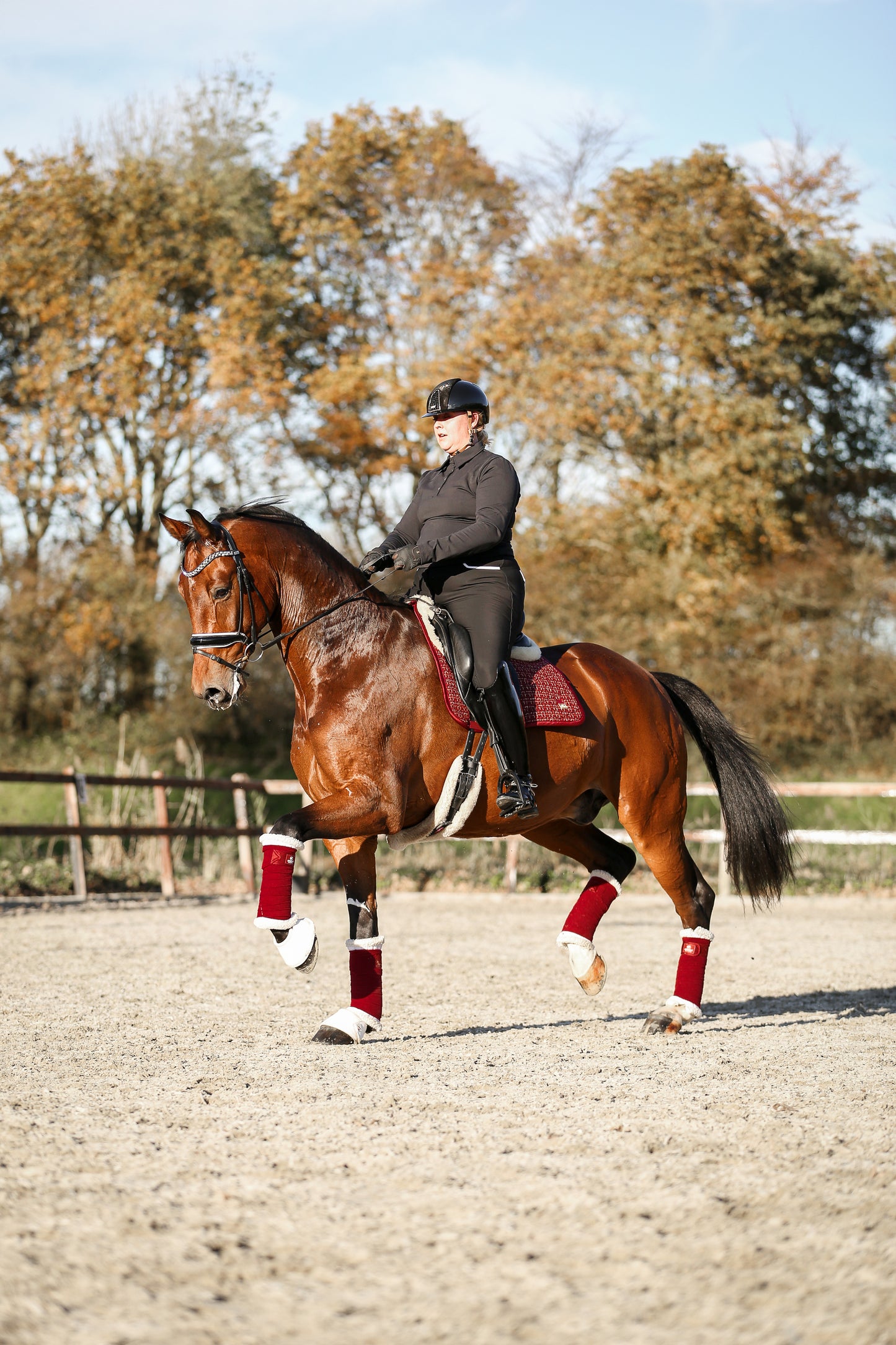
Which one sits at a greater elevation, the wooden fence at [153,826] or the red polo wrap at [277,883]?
the red polo wrap at [277,883]

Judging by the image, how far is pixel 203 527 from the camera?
5453 millimetres

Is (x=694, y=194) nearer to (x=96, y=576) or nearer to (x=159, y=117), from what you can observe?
(x=159, y=117)

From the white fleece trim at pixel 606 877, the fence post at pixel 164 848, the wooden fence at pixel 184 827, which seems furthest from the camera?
the fence post at pixel 164 848

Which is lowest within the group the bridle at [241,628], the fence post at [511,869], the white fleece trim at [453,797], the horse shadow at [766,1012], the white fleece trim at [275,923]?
Result: the fence post at [511,869]

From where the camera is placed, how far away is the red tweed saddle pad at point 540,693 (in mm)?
5738

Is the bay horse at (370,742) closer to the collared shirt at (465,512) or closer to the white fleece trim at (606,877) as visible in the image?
the white fleece trim at (606,877)

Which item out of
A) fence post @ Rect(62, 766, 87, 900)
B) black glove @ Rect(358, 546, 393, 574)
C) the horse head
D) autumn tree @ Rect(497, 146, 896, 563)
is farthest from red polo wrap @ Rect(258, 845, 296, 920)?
autumn tree @ Rect(497, 146, 896, 563)

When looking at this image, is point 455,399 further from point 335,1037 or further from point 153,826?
point 153,826

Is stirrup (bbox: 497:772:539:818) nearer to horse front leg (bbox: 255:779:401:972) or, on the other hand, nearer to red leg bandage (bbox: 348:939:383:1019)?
horse front leg (bbox: 255:779:401:972)

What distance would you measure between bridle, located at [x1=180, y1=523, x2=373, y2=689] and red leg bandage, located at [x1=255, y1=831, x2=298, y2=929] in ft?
2.25

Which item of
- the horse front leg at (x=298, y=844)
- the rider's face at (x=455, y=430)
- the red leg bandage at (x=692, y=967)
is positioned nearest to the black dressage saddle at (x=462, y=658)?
the horse front leg at (x=298, y=844)

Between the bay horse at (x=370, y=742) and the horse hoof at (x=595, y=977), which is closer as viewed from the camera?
the bay horse at (x=370, y=742)

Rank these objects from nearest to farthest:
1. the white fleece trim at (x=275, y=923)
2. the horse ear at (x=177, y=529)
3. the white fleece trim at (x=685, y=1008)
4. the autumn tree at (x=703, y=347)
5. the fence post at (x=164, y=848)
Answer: the white fleece trim at (x=275, y=923) < the horse ear at (x=177, y=529) < the white fleece trim at (x=685, y=1008) < the fence post at (x=164, y=848) < the autumn tree at (x=703, y=347)

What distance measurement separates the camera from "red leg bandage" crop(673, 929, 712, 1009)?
250 inches
